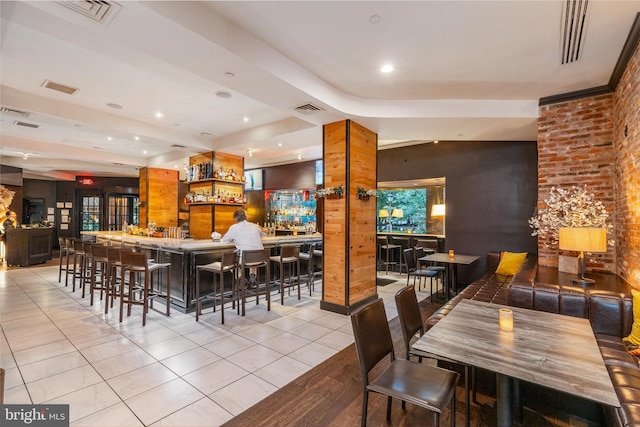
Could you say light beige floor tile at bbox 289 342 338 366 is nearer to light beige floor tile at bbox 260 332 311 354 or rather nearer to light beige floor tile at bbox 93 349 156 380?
light beige floor tile at bbox 260 332 311 354

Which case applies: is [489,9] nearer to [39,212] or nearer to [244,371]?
[244,371]

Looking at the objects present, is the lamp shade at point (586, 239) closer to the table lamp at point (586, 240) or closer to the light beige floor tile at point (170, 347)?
the table lamp at point (586, 240)

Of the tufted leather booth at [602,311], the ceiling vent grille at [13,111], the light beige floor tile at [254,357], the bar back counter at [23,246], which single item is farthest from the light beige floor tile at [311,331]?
the bar back counter at [23,246]

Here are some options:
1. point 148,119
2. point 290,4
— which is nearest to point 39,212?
point 148,119

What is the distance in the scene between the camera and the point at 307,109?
13.7 feet

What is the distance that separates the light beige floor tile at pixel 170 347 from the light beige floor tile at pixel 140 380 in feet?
0.73

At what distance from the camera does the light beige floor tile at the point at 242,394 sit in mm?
2362

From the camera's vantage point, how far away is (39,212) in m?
12.5

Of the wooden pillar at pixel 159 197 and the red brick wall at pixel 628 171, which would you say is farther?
the wooden pillar at pixel 159 197

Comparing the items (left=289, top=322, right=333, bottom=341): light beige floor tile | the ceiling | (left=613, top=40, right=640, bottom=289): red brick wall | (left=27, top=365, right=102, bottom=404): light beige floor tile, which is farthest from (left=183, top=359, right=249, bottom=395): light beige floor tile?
(left=613, top=40, right=640, bottom=289): red brick wall

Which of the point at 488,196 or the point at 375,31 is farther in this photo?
the point at 488,196

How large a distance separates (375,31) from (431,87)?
155 cm

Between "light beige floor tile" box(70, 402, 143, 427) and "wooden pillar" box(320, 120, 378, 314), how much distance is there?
293 cm

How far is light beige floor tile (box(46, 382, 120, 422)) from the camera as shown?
2.25 meters
